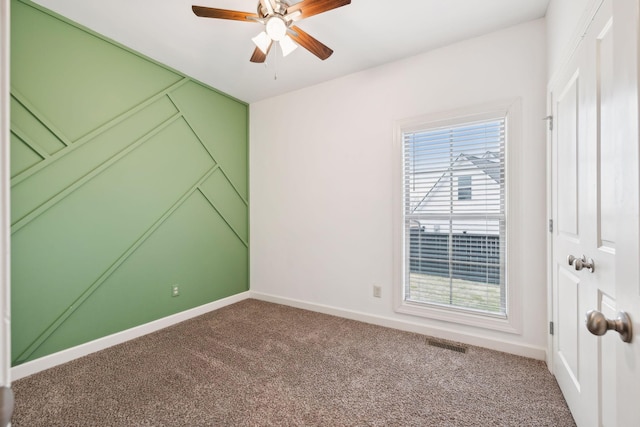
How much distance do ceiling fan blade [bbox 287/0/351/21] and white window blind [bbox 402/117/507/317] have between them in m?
1.37

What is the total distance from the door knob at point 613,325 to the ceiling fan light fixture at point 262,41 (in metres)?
2.28

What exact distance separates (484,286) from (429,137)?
1446 mm

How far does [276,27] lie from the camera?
1820mm

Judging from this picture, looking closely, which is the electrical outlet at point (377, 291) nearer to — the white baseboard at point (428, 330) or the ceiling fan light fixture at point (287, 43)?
the white baseboard at point (428, 330)

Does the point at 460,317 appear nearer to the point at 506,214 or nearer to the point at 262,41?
the point at 506,214

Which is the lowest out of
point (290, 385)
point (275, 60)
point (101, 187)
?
point (290, 385)

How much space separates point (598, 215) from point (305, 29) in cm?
234

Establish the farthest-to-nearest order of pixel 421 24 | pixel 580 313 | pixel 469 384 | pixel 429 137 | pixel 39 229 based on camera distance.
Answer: pixel 429 137, pixel 421 24, pixel 39 229, pixel 469 384, pixel 580 313

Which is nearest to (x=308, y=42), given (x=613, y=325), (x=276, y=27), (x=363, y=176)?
(x=276, y=27)

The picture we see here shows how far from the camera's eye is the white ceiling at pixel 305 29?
204 centimetres

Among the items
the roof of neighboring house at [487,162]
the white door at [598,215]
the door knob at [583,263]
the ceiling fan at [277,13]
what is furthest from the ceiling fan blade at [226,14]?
the door knob at [583,263]

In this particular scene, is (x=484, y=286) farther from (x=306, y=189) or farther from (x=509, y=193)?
(x=306, y=189)

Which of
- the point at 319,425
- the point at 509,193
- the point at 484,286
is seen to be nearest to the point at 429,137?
the point at 509,193

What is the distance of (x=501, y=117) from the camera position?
2.29m
